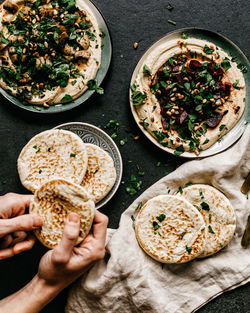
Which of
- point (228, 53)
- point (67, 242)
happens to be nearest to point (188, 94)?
point (228, 53)

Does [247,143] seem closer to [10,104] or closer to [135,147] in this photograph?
[135,147]

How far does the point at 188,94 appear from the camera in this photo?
3715 millimetres

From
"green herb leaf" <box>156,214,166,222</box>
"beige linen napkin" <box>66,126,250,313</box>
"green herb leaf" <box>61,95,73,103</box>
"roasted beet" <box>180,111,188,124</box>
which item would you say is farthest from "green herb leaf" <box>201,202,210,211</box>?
"green herb leaf" <box>61,95,73,103</box>

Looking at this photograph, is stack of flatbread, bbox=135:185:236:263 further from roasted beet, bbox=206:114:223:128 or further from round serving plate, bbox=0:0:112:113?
round serving plate, bbox=0:0:112:113

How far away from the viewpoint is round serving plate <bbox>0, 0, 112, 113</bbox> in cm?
373

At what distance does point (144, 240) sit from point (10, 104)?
195cm

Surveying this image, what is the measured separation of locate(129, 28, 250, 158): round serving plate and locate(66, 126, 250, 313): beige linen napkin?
0.26 ft

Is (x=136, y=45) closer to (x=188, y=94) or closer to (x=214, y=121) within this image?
(x=188, y=94)

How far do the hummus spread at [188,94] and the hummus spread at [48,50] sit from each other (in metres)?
0.55

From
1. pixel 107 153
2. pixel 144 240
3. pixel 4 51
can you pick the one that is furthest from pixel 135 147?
pixel 4 51

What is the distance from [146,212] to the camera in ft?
11.8

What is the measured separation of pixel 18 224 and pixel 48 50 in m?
1.72

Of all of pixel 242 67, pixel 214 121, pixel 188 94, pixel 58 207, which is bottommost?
pixel 58 207

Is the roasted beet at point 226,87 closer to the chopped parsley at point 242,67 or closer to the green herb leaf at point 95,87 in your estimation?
the chopped parsley at point 242,67
